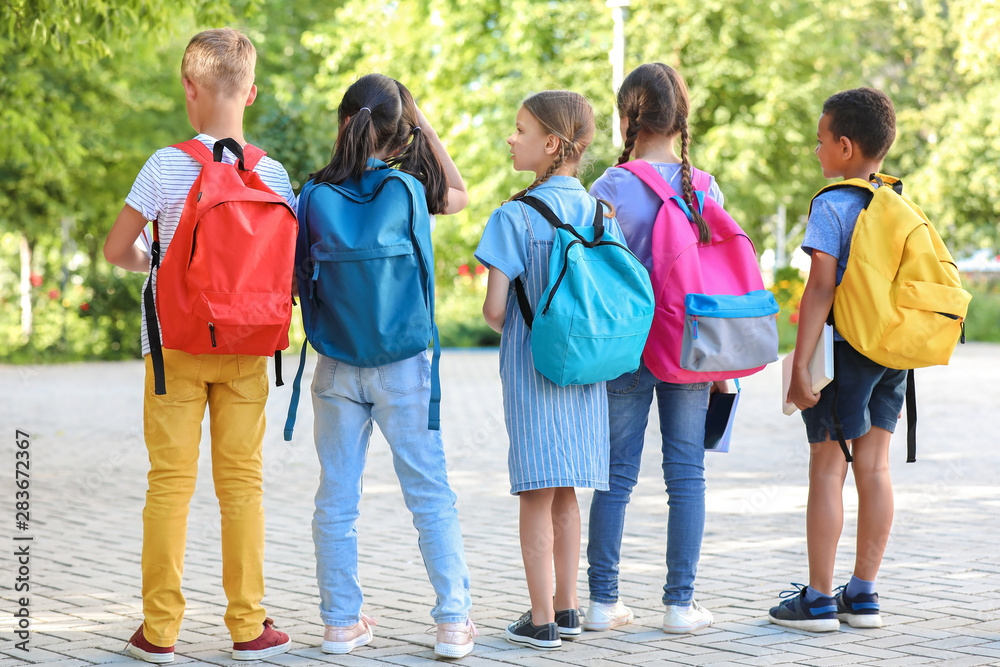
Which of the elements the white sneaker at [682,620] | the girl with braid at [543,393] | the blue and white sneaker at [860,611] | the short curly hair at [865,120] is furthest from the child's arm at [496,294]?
the blue and white sneaker at [860,611]

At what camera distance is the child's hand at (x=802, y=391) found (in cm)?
377

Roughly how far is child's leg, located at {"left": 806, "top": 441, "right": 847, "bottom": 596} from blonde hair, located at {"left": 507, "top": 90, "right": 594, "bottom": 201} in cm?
137

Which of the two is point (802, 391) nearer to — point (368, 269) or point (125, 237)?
point (368, 269)

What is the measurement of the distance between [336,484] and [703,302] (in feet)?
4.42

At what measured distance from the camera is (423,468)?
3535mm

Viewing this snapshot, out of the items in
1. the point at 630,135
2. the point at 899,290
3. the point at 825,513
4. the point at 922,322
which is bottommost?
the point at 825,513

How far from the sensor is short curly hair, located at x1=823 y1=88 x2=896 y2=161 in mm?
3789

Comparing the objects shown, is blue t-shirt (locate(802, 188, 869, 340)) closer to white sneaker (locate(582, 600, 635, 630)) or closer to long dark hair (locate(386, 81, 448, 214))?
long dark hair (locate(386, 81, 448, 214))

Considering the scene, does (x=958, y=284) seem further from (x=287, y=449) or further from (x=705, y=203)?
(x=287, y=449)

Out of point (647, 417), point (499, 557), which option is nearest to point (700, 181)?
point (647, 417)

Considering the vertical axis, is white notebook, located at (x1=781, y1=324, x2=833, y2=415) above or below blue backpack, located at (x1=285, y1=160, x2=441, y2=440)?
below

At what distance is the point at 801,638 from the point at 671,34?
61.8 ft

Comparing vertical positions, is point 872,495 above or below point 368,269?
below

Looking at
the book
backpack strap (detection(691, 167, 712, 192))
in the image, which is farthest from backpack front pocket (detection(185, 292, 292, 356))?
→ the book
